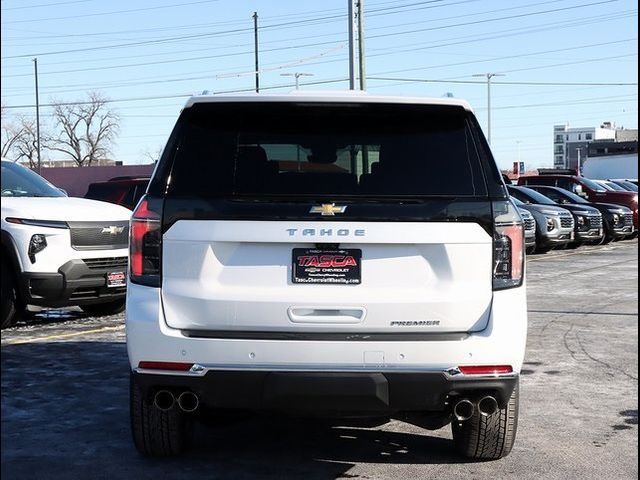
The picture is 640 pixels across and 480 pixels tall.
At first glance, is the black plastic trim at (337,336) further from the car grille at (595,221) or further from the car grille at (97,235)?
the car grille at (595,221)

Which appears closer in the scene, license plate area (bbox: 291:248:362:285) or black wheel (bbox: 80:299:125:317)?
license plate area (bbox: 291:248:362:285)

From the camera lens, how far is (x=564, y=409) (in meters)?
6.27

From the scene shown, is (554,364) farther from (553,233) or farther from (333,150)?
(553,233)

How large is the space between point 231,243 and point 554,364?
4.51 meters

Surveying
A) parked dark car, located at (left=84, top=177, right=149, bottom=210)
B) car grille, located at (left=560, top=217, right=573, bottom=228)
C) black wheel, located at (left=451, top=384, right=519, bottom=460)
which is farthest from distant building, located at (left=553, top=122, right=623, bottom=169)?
black wheel, located at (left=451, top=384, right=519, bottom=460)

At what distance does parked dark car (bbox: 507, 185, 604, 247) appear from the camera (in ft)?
74.1

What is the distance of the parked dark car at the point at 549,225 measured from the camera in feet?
69.6

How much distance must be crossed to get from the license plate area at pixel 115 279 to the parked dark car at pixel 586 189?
19026mm

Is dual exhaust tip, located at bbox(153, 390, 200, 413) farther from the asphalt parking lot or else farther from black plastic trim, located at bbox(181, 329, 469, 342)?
the asphalt parking lot

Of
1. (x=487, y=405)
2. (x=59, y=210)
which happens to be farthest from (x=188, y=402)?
(x=59, y=210)

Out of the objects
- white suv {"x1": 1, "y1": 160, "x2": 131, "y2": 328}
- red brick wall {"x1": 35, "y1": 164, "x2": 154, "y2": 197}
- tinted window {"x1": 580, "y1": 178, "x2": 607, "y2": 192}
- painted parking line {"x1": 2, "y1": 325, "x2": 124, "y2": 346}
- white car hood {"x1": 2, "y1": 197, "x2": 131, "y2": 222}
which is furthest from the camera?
red brick wall {"x1": 35, "y1": 164, "x2": 154, "y2": 197}

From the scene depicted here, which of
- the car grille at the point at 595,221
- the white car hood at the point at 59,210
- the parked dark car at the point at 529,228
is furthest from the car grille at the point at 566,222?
the white car hood at the point at 59,210

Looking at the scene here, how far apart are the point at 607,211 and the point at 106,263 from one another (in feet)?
61.9

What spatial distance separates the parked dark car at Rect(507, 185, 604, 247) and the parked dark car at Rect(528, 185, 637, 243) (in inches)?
29.8
